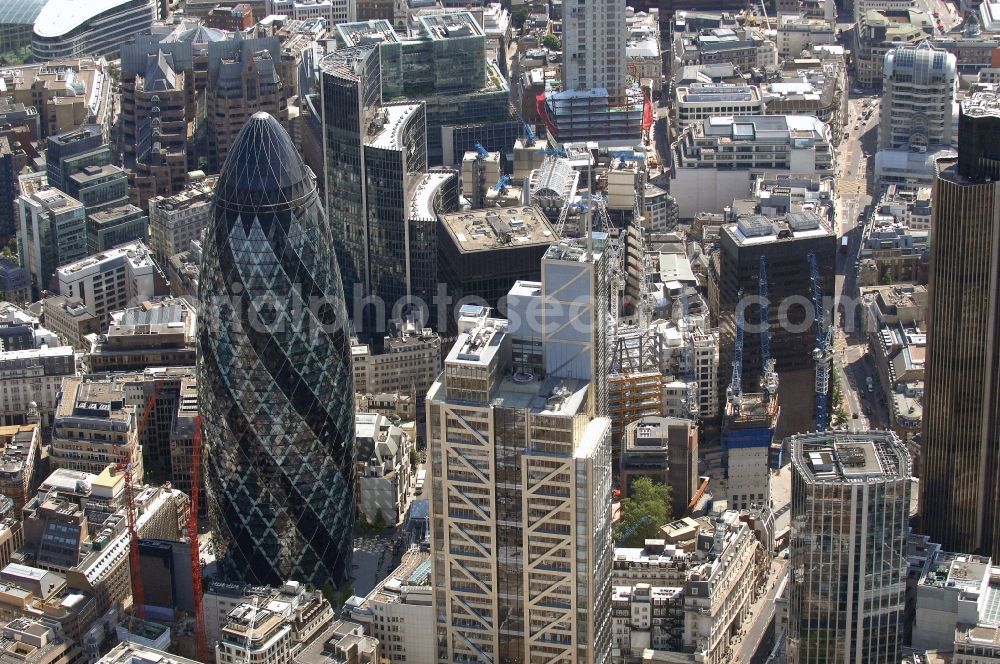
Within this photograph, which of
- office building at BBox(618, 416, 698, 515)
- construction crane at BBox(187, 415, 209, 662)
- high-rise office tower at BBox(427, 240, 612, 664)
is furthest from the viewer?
office building at BBox(618, 416, 698, 515)

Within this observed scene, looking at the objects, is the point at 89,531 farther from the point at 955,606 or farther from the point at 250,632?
the point at 955,606

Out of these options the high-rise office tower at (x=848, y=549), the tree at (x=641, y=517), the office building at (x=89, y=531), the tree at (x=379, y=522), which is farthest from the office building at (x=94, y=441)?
the high-rise office tower at (x=848, y=549)

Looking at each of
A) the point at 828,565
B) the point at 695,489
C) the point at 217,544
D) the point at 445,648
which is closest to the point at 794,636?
the point at 828,565

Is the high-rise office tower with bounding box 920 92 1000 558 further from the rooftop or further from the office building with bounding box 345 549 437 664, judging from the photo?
the office building with bounding box 345 549 437 664

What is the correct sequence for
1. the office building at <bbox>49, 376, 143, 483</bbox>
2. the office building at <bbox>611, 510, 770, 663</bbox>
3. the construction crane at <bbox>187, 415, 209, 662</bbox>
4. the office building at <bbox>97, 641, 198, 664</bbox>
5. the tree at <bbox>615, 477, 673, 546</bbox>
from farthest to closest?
the office building at <bbox>49, 376, 143, 483</bbox> → the tree at <bbox>615, 477, 673, 546</bbox> → the construction crane at <bbox>187, 415, 209, 662</bbox> → the office building at <bbox>611, 510, 770, 663</bbox> → the office building at <bbox>97, 641, 198, 664</bbox>

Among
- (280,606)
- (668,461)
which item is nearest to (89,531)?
(280,606)

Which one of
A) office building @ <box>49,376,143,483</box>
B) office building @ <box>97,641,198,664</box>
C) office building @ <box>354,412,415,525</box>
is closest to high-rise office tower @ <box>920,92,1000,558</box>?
office building @ <box>354,412,415,525</box>
